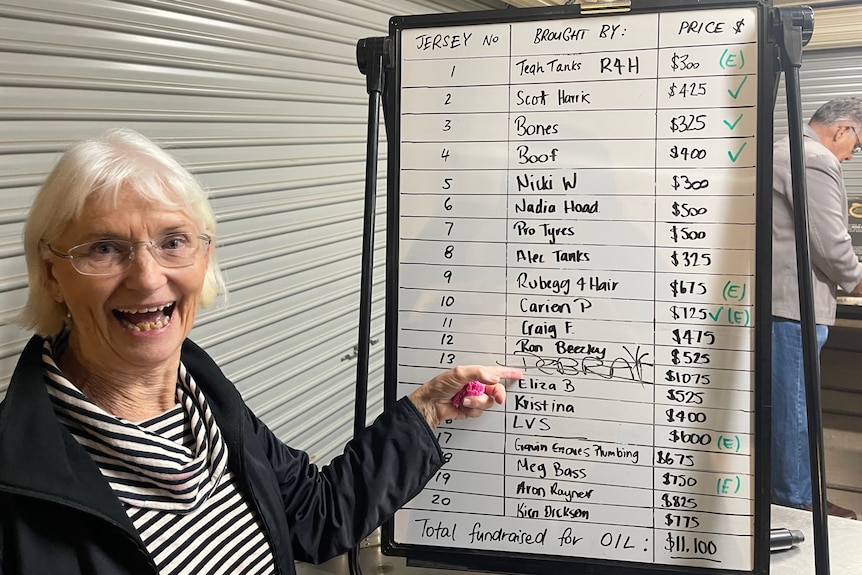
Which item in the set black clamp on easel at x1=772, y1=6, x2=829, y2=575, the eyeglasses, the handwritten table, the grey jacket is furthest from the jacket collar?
the grey jacket

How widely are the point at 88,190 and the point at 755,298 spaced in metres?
1.06

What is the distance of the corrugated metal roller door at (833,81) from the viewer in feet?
16.3

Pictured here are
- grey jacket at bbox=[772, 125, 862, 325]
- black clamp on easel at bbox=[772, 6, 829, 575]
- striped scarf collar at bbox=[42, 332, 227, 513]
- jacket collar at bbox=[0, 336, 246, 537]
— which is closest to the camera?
jacket collar at bbox=[0, 336, 246, 537]

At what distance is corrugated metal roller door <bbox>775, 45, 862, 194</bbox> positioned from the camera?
497cm

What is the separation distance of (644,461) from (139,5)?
4.66ft

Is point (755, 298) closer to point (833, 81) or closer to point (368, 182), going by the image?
point (368, 182)

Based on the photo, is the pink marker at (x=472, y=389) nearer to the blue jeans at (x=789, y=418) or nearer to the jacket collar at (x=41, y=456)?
the jacket collar at (x=41, y=456)

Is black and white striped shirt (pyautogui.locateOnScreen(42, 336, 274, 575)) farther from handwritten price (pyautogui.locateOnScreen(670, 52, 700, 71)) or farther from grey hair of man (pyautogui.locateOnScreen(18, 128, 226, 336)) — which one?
handwritten price (pyautogui.locateOnScreen(670, 52, 700, 71))

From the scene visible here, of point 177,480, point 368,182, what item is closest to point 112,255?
point 177,480

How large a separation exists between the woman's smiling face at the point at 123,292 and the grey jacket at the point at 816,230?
7.43ft

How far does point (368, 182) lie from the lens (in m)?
1.34

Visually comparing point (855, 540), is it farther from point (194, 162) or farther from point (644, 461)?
point (194, 162)

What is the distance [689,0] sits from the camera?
1.17m

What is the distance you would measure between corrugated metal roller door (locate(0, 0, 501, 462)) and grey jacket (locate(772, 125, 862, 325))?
1491 millimetres
